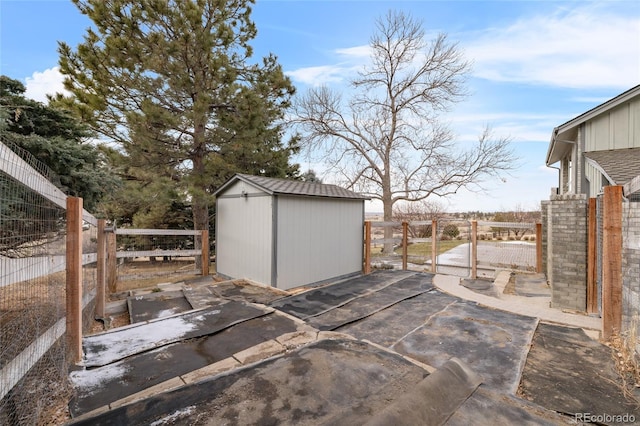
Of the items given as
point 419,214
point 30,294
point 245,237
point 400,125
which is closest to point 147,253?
point 245,237

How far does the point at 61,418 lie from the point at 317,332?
7.68ft

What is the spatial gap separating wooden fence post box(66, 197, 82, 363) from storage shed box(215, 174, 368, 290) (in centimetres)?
341

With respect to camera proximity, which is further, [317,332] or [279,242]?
[279,242]

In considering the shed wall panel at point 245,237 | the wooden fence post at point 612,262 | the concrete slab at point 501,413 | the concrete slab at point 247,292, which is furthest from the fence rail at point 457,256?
the concrete slab at point 501,413

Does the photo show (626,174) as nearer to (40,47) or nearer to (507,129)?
(507,129)

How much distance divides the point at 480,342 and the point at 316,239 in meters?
3.97

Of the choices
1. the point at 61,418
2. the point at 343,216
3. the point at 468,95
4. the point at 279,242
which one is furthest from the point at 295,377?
the point at 468,95

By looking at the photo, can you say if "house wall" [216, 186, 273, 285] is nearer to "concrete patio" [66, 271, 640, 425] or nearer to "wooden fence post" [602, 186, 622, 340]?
"concrete patio" [66, 271, 640, 425]

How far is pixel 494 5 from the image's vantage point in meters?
7.30

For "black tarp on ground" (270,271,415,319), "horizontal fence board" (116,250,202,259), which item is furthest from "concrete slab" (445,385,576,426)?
"horizontal fence board" (116,250,202,259)

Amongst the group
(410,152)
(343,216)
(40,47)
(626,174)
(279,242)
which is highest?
(40,47)

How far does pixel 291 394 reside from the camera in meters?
2.21

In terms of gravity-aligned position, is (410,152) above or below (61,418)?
above

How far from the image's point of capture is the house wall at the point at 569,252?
451 centimetres
